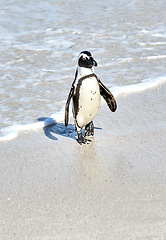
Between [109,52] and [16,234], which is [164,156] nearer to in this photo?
[16,234]

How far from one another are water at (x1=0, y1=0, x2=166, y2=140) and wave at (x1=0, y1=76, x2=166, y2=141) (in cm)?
1

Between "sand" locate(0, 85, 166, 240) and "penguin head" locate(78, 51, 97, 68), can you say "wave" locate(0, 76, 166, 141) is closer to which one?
"sand" locate(0, 85, 166, 240)

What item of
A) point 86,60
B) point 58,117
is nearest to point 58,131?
point 58,117

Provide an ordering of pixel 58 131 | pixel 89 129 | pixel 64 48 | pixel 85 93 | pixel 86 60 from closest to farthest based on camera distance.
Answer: pixel 86 60
pixel 85 93
pixel 89 129
pixel 58 131
pixel 64 48

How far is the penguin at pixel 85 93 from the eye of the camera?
3.73 meters

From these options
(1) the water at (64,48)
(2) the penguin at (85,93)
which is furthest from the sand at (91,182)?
(1) the water at (64,48)

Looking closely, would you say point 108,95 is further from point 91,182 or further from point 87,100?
point 91,182

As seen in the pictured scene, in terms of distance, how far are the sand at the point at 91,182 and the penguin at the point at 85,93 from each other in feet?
0.85

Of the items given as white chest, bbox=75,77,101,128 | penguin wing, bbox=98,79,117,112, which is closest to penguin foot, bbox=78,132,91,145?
white chest, bbox=75,77,101,128

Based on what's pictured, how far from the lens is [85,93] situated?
12.5 ft

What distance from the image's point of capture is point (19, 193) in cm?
321

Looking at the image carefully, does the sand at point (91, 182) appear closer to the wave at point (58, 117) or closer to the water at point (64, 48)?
the wave at point (58, 117)

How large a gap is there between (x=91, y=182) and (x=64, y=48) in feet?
15.1

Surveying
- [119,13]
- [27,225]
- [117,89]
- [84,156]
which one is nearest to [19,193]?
[27,225]
